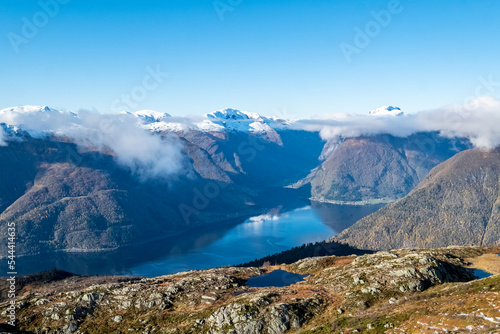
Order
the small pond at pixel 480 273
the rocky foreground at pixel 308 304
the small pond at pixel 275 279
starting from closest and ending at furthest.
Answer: the rocky foreground at pixel 308 304
the small pond at pixel 480 273
the small pond at pixel 275 279

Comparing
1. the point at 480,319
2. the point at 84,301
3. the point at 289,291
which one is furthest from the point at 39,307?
the point at 480,319

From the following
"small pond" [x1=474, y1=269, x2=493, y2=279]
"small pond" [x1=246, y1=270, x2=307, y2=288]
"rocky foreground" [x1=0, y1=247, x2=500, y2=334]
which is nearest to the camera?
"rocky foreground" [x1=0, y1=247, x2=500, y2=334]

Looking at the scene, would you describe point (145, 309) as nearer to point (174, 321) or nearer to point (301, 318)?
point (174, 321)

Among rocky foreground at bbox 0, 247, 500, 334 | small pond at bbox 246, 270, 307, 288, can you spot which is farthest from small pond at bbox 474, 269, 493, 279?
small pond at bbox 246, 270, 307, 288

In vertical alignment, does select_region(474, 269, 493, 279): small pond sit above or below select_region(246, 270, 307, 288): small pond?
above

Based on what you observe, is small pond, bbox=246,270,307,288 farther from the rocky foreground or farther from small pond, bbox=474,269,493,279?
small pond, bbox=474,269,493,279

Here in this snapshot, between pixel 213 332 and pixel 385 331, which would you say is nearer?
pixel 385 331

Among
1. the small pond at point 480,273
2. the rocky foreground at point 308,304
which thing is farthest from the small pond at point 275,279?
the small pond at point 480,273

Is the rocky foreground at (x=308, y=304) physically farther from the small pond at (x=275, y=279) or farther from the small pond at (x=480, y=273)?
the small pond at (x=275, y=279)

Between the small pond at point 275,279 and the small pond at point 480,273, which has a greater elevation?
the small pond at point 480,273
